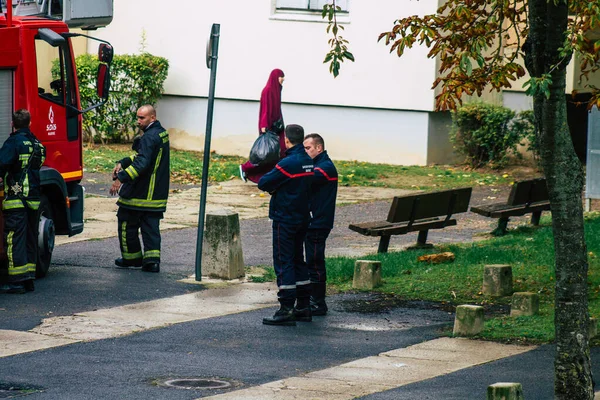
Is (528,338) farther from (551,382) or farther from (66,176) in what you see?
(66,176)

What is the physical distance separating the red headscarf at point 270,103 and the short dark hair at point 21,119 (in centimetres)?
709

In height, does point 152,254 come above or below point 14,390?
above

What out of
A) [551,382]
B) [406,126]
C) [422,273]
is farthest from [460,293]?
[406,126]

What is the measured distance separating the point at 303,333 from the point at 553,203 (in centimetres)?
300

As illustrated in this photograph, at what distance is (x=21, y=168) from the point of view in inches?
424

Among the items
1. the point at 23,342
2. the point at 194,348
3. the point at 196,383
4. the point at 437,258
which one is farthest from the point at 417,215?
the point at 196,383

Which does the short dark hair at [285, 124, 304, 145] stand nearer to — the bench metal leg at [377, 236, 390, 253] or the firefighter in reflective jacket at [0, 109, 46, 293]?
the firefighter in reflective jacket at [0, 109, 46, 293]

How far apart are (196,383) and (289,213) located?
235 cm

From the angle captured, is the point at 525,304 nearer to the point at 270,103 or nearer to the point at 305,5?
the point at 270,103

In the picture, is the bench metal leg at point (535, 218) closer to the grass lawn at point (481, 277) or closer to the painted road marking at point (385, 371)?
the grass lawn at point (481, 277)

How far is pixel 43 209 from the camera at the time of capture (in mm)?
11898

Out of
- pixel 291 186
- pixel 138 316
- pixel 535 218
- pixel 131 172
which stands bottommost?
pixel 138 316

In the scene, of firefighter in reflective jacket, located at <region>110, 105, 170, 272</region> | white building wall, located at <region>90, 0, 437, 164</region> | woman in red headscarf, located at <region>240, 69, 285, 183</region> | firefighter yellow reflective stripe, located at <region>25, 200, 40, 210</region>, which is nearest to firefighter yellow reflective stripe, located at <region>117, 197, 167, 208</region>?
firefighter in reflective jacket, located at <region>110, 105, 170, 272</region>

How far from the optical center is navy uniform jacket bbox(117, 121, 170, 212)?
481 inches
